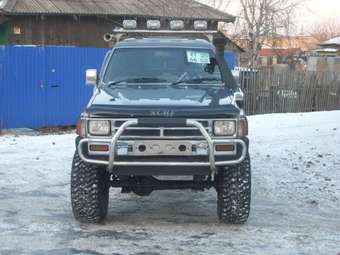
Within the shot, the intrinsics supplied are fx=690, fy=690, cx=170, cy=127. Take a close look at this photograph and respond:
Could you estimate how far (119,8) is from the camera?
26.1m

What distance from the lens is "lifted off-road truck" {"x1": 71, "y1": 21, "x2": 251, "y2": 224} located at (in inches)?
253

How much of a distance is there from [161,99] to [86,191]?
1.18 metres

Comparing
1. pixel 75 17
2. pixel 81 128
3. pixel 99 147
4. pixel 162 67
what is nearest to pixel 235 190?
pixel 99 147

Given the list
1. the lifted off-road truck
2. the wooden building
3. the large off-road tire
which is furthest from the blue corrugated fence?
the large off-road tire

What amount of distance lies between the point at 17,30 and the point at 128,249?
63.8ft

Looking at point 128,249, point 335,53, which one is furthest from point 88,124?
point 335,53

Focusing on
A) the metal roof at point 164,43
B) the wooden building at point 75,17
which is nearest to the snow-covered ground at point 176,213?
the metal roof at point 164,43

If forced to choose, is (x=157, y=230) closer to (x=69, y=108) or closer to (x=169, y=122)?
(x=169, y=122)

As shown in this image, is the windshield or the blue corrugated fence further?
the blue corrugated fence

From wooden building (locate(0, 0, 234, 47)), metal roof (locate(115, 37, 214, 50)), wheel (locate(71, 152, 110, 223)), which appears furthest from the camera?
wooden building (locate(0, 0, 234, 47))

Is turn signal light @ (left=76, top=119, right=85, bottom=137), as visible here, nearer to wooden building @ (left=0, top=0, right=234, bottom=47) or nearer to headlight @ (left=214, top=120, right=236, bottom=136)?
headlight @ (left=214, top=120, right=236, bottom=136)

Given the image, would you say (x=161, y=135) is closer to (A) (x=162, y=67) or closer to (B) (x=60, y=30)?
(A) (x=162, y=67)

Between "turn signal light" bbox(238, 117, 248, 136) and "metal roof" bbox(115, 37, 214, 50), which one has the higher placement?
"metal roof" bbox(115, 37, 214, 50)

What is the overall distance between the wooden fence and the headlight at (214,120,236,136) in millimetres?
13763
